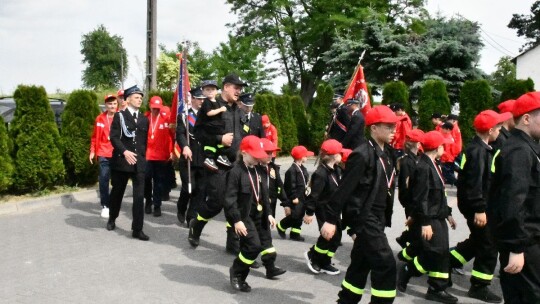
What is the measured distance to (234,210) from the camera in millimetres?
5801

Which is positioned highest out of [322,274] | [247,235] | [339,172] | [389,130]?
[389,130]

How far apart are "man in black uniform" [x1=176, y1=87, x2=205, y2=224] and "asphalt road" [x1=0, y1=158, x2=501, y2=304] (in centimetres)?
34

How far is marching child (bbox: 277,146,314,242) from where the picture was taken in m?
8.06

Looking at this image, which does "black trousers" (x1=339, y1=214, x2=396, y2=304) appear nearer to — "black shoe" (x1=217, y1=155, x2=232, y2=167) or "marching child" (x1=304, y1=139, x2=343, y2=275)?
"marching child" (x1=304, y1=139, x2=343, y2=275)

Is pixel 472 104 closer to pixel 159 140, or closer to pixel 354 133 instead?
pixel 354 133

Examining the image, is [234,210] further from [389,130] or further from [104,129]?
[104,129]

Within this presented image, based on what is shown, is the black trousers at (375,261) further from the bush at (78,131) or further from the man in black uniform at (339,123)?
the bush at (78,131)

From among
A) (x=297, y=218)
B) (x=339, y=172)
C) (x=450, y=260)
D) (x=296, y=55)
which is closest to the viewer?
(x=450, y=260)

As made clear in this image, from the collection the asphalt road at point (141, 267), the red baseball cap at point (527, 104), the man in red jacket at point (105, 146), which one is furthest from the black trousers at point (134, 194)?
the red baseball cap at point (527, 104)

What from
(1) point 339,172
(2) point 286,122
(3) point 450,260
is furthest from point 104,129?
(2) point 286,122

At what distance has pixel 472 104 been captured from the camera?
1620 cm

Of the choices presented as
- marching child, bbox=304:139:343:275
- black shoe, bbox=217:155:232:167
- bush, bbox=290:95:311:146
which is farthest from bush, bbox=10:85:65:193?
Result: bush, bbox=290:95:311:146

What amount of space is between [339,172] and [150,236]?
2.99 metres

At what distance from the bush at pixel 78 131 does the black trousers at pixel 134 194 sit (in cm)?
360
